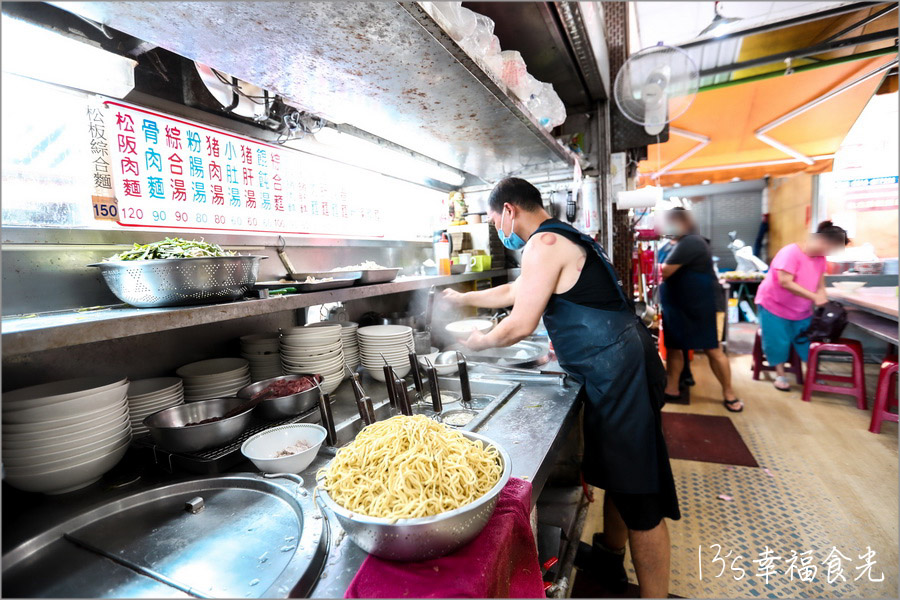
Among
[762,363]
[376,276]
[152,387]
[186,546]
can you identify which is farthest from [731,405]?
[152,387]

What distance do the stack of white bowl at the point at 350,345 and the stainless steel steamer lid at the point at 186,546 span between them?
1082mm

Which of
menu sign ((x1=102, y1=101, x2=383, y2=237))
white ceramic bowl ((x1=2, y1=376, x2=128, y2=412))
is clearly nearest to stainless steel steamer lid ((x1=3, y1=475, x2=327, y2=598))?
white ceramic bowl ((x1=2, y1=376, x2=128, y2=412))

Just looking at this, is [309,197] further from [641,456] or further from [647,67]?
[647,67]

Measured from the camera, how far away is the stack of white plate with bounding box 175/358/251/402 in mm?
1797

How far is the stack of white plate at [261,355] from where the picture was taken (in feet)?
6.85

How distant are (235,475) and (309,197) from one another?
172 centimetres

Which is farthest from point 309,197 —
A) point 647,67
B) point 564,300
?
point 647,67

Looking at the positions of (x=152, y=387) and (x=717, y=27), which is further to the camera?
(x=717, y=27)

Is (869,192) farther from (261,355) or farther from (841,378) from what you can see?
(841,378)

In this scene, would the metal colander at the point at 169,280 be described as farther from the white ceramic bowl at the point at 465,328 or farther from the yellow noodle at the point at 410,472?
the white ceramic bowl at the point at 465,328

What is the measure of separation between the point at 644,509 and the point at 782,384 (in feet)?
16.1

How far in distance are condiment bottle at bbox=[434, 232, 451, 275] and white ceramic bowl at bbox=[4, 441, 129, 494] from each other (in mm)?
2163

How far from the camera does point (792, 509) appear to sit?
3.03 meters

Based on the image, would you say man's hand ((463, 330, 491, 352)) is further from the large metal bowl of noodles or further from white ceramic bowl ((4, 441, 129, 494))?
white ceramic bowl ((4, 441, 129, 494))
